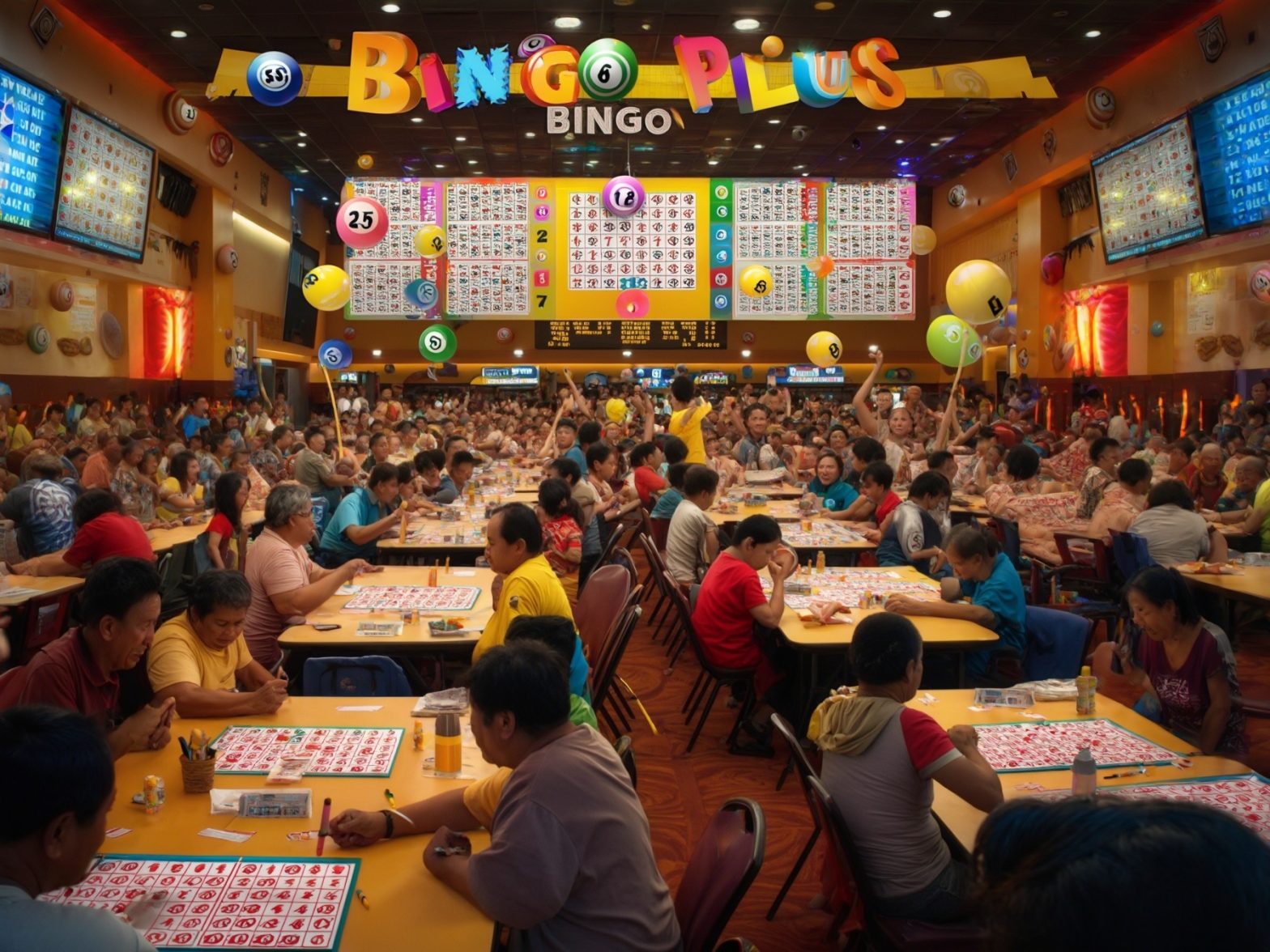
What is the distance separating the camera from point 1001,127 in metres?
17.2

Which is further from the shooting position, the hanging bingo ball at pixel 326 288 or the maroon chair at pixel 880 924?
the hanging bingo ball at pixel 326 288

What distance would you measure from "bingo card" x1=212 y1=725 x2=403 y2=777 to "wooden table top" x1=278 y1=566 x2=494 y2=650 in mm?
1096

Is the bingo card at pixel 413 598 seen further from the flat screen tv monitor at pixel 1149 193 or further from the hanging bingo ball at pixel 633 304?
the hanging bingo ball at pixel 633 304

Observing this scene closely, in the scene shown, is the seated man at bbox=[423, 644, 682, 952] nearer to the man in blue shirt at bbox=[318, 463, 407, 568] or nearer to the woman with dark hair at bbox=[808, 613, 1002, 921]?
the woman with dark hair at bbox=[808, 613, 1002, 921]

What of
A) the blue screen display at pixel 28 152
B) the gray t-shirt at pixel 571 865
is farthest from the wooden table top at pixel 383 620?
the blue screen display at pixel 28 152

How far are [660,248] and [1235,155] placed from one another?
9.34 meters

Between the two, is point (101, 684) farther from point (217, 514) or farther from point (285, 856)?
point (217, 514)

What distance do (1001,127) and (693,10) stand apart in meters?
7.56

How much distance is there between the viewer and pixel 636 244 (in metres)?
18.0

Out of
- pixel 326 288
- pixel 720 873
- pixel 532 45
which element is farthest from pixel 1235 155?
pixel 720 873

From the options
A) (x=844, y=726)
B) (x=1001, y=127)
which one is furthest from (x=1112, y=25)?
(x=844, y=726)

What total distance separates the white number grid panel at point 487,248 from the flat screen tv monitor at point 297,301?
5504 mm

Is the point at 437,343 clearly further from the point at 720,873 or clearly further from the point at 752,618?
the point at 720,873

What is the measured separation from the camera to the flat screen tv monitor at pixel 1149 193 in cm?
1148
